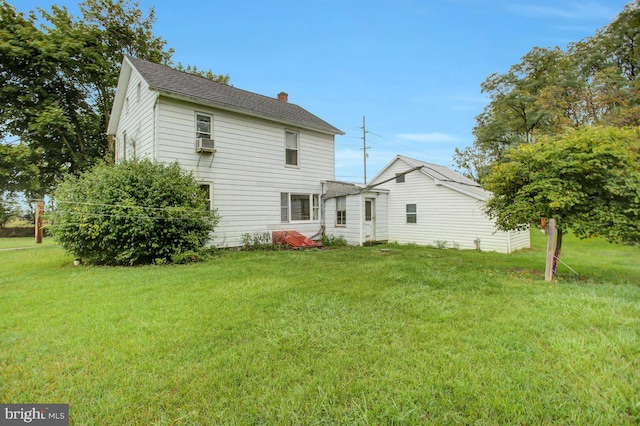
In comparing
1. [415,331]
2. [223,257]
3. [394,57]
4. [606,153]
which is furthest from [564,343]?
[394,57]

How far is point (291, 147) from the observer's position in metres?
12.7

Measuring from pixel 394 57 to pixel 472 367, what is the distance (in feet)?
47.0

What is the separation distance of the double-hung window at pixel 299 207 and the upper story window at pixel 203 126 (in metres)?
3.75

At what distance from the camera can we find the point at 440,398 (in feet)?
7.11

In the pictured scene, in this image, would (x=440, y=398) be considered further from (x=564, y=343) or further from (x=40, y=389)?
(x=40, y=389)

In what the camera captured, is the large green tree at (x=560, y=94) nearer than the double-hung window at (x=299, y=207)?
No

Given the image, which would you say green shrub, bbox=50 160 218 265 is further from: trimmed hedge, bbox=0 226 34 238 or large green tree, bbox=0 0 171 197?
trimmed hedge, bbox=0 226 34 238

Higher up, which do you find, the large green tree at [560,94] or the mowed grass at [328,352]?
the large green tree at [560,94]

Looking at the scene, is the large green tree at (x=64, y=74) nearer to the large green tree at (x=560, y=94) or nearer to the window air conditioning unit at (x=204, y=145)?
the window air conditioning unit at (x=204, y=145)

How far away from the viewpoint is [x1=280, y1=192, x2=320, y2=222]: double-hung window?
40.4 feet

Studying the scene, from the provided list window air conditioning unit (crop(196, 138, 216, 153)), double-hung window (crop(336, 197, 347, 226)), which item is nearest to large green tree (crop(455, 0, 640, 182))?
double-hung window (crop(336, 197, 347, 226))

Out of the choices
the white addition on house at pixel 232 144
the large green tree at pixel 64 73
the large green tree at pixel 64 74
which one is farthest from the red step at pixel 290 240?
the large green tree at pixel 64 73

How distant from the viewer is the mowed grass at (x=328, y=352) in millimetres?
2086

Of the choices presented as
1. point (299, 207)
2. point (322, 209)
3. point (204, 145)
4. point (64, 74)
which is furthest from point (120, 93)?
point (322, 209)
